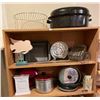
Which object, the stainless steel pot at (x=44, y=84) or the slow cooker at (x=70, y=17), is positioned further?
the stainless steel pot at (x=44, y=84)

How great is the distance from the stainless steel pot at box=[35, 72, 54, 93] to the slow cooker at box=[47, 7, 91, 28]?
1.64 ft

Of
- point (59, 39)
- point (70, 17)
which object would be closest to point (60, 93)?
point (59, 39)

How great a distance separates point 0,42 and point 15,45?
180mm

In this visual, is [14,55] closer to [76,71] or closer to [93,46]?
[76,71]

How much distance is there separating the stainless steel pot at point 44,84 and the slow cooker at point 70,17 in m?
0.50

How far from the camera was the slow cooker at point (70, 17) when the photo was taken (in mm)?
1302

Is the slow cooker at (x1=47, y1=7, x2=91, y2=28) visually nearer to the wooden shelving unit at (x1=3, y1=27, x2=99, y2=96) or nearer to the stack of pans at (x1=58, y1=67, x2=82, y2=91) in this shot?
the wooden shelving unit at (x1=3, y1=27, x2=99, y2=96)

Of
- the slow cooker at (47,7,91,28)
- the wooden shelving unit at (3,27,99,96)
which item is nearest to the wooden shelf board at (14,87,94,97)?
the wooden shelving unit at (3,27,99,96)

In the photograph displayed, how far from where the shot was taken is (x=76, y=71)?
1523 millimetres

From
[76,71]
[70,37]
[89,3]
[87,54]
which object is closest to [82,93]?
[76,71]

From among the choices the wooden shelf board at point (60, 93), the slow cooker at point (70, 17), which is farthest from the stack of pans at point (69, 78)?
the slow cooker at point (70, 17)

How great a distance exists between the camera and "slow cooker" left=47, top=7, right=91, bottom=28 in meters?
1.30

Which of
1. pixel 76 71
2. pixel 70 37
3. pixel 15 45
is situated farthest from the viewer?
pixel 70 37

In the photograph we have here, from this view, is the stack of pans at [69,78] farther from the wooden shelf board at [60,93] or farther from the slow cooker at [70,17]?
the slow cooker at [70,17]
